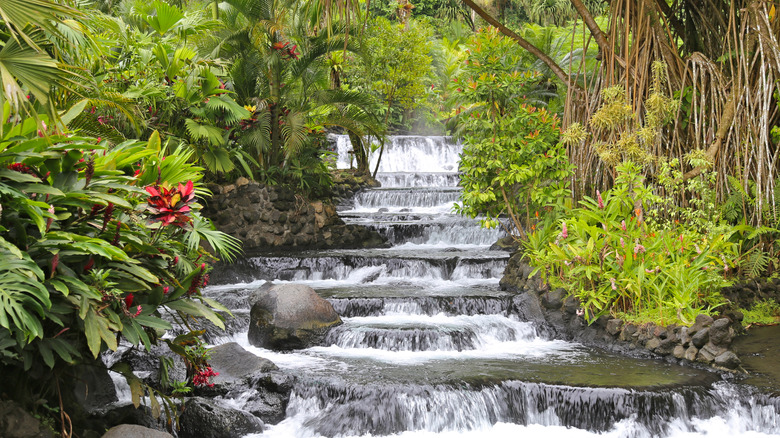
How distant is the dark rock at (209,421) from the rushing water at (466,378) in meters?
0.28

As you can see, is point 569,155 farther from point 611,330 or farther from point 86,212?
point 86,212

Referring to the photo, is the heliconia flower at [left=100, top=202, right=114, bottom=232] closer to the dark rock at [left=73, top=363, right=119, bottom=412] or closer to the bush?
the bush

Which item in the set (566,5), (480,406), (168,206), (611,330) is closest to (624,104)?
(611,330)

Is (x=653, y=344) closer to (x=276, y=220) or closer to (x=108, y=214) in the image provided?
(x=108, y=214)


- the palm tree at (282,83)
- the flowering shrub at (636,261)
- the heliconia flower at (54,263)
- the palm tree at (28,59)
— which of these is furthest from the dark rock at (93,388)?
the palm tree at (282,83)

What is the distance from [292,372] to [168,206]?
2.80 m

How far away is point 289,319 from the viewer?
745 centimetres

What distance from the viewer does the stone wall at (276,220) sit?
1242 centimetres

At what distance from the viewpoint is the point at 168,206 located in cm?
402

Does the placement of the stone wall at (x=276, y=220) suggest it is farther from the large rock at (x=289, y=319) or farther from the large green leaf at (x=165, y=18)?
the large rock at (x=289, y=319)

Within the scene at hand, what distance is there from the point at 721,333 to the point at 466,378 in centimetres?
244

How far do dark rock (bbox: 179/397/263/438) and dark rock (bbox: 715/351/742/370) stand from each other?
4.20 metres

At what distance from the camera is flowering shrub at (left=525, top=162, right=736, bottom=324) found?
693 cm

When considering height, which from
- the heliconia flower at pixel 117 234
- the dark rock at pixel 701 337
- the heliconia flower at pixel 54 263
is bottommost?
the dark rock at pixel 701 337
